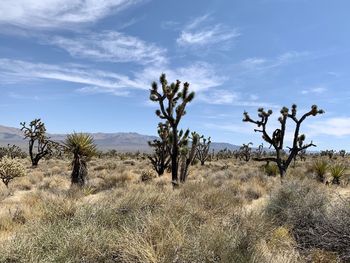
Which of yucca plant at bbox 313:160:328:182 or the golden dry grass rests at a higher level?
yucca plant at bbox 313:160:328:182

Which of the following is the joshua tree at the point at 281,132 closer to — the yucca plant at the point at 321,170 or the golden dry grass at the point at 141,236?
the yucca plant at the point at 321,170

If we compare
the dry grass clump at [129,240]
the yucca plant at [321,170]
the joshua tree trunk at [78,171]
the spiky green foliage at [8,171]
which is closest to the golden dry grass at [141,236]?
the dry grass clump at [129,240]

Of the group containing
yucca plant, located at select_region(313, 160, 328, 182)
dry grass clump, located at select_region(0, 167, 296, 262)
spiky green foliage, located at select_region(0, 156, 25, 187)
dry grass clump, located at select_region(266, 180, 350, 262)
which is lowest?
spiky green foliage, located at select_region(0, 156, 25, 187)

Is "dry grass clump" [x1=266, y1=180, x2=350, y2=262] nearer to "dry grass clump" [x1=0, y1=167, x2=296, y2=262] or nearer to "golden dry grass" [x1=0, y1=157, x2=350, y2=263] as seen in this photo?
"golden dry grass" [x1=0, y1=157, x2=350, y2=263]

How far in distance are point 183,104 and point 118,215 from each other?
12.1 m

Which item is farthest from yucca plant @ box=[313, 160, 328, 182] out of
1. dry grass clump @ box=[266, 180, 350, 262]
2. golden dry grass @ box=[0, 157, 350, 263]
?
golden dry grass @ box=[0, 157, 350, 263]

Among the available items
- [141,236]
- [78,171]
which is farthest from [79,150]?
[141,236]

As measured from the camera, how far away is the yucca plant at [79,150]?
1756 cm

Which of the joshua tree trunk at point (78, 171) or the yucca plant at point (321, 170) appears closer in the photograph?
the joshua tree trunk at point (78, 171)

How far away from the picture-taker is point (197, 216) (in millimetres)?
8219

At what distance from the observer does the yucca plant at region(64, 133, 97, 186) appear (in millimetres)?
17562

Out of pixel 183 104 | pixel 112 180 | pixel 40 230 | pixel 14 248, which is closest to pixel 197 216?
pixel 40 230

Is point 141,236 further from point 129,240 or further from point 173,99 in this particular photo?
point 173,99

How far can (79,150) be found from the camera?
1764cm
